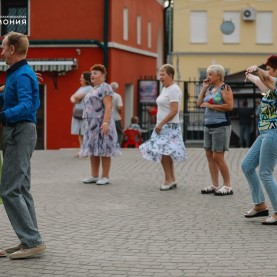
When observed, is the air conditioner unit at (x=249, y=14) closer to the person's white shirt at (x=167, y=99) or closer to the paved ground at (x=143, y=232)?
the paved ground at (x=143, y=232)

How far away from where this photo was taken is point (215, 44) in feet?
176

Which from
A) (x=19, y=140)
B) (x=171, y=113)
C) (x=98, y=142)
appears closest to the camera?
(x=19, y=140)

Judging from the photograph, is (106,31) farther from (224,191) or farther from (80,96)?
(224,191)

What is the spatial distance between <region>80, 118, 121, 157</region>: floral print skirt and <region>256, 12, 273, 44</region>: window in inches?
1634

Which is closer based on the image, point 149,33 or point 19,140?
point 19,140

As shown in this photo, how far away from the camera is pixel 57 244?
7.99 m

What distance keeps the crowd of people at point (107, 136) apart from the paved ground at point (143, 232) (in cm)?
27

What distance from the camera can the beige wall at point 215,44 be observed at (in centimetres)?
5303

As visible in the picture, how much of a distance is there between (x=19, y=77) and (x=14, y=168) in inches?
30.2

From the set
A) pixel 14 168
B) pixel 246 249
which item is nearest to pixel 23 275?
pixel 14 168

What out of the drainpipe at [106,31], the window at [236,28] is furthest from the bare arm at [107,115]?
the window at [236,28]

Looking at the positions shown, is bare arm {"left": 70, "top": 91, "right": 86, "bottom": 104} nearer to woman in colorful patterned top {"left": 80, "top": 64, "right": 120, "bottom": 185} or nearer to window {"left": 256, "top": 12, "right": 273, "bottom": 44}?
woman in colorful patterned top {"left": 80, "top": 64, "right": 120, "bottom": 185}

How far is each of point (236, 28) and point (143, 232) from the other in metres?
45.9

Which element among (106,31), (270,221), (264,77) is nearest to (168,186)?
(270,221)
